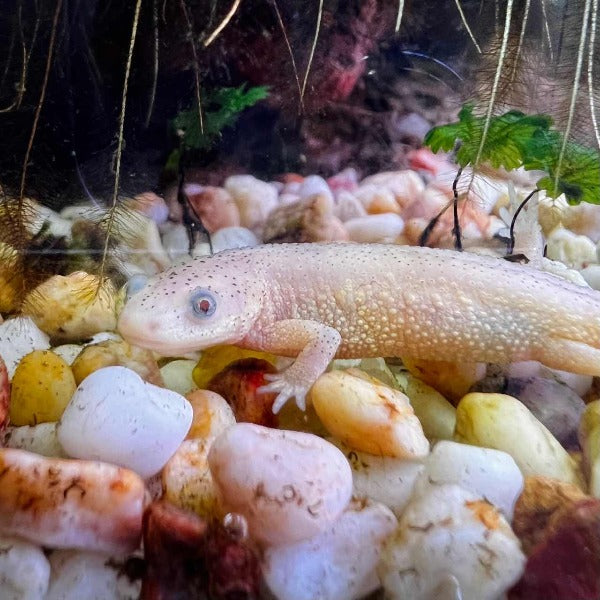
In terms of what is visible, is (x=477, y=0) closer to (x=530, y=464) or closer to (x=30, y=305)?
(x=530, y=464)

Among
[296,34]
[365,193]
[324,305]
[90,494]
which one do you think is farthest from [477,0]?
[90,494]

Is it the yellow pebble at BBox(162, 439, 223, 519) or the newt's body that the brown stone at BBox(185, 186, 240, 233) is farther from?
the yellow pebble at BBox(162, 439, 223, 519)

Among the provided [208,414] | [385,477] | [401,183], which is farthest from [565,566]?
[401,183]

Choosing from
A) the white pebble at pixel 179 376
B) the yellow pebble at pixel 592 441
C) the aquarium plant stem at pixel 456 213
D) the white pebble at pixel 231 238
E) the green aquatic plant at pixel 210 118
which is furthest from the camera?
the white pebble at pixel 231 238

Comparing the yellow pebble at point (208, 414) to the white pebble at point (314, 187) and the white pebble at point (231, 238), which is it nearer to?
the white pebble at point (231, 238)

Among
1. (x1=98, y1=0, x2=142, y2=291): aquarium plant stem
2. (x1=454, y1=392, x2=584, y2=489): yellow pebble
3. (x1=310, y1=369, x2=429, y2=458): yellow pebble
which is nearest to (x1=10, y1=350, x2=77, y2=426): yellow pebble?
(x1=98, y1=0, x2=142, y2=291): aquarium plant stem

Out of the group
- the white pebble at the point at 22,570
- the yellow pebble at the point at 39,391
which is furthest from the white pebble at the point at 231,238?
the white pebble at the point at 22,570

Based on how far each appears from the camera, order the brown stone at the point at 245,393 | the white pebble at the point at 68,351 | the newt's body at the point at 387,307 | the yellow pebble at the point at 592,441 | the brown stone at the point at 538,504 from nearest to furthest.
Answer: the brown stone at the point at 538,504
the yellow pebble at the point at 592,441
the brown stone at the point at 245,393
the white pebble at the point at 68,351
the newt's body at the point at 387,307
